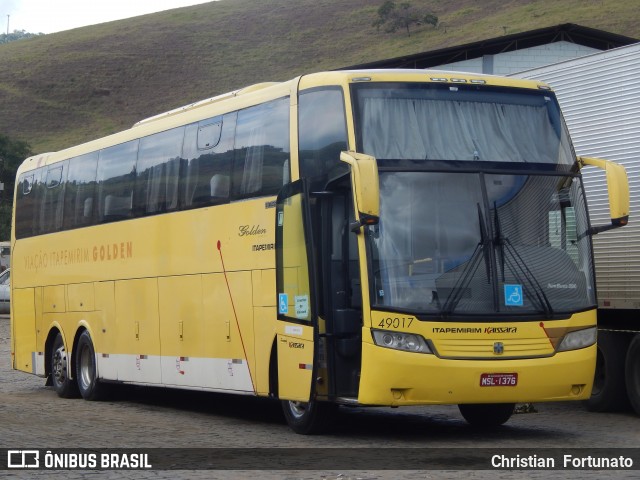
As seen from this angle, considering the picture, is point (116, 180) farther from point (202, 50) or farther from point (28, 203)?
point (202, 50)

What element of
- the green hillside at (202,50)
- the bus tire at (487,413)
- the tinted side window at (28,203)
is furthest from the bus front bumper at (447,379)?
the green hillside at (202,50)

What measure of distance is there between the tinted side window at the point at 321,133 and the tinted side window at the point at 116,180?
5115 mm

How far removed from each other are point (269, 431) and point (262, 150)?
3096 mm

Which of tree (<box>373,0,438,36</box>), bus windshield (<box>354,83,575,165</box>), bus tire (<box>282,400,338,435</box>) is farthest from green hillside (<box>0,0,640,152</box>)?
bus tire (<box>282,400,338,435</box>)

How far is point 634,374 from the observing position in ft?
50.8

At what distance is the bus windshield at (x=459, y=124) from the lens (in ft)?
42.1

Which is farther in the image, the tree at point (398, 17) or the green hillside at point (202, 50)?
the tree at point (398, 17)

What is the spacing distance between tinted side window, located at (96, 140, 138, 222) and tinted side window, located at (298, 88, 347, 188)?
5115 millimetres

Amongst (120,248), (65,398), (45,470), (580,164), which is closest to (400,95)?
(580,164)

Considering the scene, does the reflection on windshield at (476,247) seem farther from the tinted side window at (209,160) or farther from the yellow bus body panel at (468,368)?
the tinted side window at (209,160)

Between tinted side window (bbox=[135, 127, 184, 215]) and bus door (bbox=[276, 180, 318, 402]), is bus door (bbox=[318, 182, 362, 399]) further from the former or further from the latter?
tinted side window (bbox=[135, 127, 184, 215])

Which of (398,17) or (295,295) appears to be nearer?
(295,295)

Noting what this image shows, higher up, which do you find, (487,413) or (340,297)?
(340,297)

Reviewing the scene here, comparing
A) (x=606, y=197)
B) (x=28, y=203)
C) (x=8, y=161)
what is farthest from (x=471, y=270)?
(x=8, y=161)
